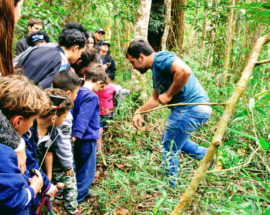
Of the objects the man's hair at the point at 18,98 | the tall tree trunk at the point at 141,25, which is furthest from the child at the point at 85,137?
the tall tree trunk at the point at 141,25

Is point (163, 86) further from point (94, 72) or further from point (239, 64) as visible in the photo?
point (239, 64)

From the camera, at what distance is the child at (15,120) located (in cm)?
116

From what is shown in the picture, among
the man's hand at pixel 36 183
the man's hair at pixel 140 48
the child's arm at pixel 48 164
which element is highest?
the man's hair at pixel 140 48

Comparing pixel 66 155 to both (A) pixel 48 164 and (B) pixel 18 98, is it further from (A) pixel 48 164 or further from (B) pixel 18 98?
(B) pixel 18 98

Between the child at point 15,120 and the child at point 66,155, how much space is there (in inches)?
28.5

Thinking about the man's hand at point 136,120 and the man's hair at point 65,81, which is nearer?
the man's hair at point 65,81

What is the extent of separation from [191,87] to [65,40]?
1728 mm

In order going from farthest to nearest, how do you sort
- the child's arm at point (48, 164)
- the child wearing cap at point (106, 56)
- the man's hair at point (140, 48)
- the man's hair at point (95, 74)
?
the child wearing cap at point (106, 56) → the man's hair at point (95, 74) → the man's hair at point (140, 48) → the child's arm at point (48, 164)

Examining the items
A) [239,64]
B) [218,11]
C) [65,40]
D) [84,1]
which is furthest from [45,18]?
[239,64]

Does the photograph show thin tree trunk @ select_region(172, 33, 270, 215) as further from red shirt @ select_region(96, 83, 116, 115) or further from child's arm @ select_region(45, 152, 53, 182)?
red shirt @ select_region(96, 83, 116, 115)

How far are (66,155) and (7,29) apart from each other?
4.31 ft

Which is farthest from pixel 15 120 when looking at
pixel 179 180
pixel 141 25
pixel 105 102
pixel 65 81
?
pixel 141 25

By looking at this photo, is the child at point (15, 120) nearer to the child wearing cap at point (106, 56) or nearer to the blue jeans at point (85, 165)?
the blue jeans at point (85, 165)

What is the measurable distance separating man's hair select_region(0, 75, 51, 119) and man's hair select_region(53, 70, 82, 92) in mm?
996
